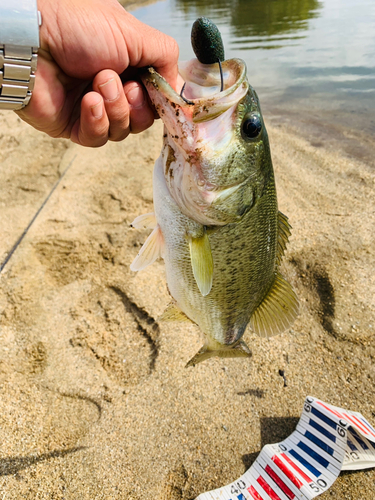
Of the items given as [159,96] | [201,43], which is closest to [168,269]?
[159,96]

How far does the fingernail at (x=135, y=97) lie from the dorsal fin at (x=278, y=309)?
1.18 metres

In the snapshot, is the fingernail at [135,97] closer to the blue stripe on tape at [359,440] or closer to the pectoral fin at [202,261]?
the pectoral fin at [202,261]

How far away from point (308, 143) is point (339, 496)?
207 inches

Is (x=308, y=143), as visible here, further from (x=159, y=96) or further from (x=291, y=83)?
(x=159, y=96)

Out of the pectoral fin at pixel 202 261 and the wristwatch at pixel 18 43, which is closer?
the wristwatch at pixel 18 43

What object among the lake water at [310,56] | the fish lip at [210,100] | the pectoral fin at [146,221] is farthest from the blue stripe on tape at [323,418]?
the lake water at [310,56]

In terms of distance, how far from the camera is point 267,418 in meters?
2.50

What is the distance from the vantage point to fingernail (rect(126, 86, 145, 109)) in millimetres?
1650

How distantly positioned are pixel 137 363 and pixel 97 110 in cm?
192

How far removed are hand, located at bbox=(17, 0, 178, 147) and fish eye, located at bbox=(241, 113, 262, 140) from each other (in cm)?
53

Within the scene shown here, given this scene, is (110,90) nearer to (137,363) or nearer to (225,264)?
(225,264)

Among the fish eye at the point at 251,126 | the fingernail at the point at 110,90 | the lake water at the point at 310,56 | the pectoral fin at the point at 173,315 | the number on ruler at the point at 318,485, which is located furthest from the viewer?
the lake water at the point at 310,56

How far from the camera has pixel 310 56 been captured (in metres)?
10.5

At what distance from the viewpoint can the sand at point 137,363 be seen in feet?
7.31
